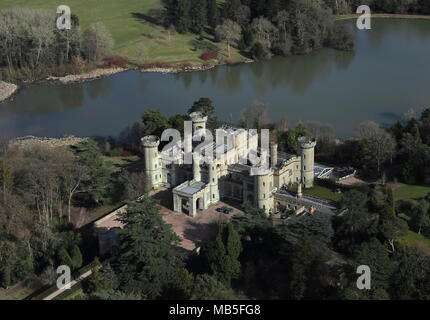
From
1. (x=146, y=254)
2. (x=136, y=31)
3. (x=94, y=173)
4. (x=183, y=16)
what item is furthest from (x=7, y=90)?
(x=146, y=254)

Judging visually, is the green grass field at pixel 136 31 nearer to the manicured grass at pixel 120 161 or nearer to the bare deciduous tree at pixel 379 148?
the manicured grass at pixel 120 161

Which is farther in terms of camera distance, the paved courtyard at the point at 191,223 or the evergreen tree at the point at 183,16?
the evergreen tree at the point at 183,16

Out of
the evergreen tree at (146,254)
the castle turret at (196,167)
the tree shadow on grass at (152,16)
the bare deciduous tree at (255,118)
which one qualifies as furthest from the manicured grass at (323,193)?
the tree shadow on grass at (152,16)

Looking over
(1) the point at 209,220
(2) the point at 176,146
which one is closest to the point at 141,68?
(2) the point at 176,146

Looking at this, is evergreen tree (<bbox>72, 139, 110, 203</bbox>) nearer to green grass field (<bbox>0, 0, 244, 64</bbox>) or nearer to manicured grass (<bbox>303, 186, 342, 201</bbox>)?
manicured grass (<bbox>303, 186, 342, 201</bbox>)

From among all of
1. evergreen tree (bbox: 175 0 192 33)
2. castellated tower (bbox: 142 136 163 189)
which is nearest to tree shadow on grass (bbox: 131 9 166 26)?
evergreen tree (bbox: 175 0 192 33)

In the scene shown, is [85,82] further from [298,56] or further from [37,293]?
[37,293]

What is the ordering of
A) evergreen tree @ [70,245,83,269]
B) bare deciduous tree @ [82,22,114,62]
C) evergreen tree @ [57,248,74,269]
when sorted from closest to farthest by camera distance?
evergreen tree @ [57,248,74,269] < evergreen tree @ [70,245,83,269] < bare deciduous tree @ [82,22,114,62]
